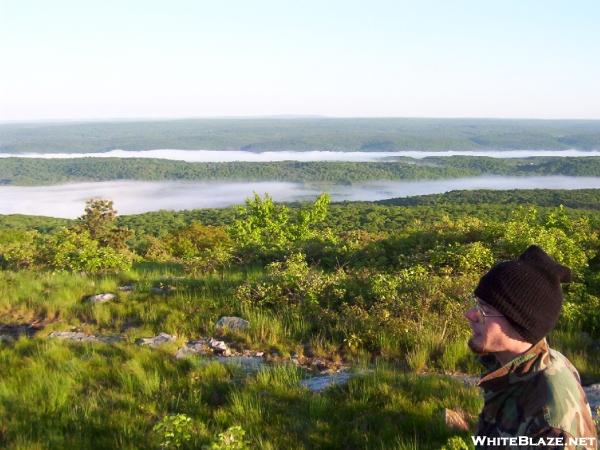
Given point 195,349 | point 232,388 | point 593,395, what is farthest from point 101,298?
point 593,395

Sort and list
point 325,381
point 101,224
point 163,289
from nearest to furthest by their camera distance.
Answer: point 325,381 → point 163,289 → point 101,224

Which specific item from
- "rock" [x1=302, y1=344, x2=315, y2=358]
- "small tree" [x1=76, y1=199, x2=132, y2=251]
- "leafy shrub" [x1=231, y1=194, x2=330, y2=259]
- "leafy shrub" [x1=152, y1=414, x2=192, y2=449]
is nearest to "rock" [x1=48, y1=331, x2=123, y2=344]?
"rock" [x1=302, y1=344, x2=315, y2=358]

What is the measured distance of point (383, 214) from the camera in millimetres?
79312

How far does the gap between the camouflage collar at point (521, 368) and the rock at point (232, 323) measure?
16.5ft

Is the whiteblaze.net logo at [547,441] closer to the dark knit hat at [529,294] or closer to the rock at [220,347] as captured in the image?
the dark knit hat at [529,294]

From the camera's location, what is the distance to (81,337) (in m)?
7.20

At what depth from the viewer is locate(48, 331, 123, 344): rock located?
273 inches

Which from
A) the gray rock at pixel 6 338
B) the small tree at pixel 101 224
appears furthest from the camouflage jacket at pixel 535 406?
the small tree at pixel 101 224

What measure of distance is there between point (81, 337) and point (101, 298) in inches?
71.3

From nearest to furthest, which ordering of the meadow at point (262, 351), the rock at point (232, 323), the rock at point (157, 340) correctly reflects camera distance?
1. the meadow at point (262, 351)
2. the rock at point (157, 340)
3. the rock at point (232, 323)

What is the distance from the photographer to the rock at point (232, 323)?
718 centimetres

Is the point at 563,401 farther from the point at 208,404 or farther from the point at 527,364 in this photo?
the point at 208,404

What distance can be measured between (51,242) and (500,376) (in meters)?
18.7

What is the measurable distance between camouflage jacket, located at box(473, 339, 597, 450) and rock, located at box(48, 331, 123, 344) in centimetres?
560
